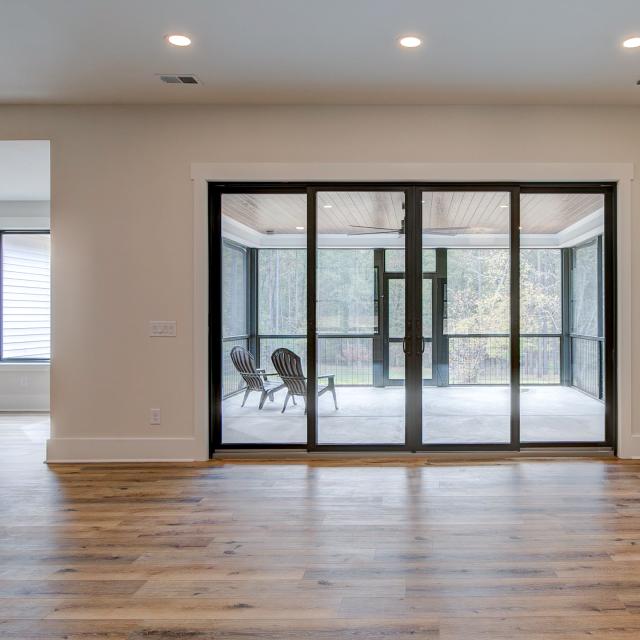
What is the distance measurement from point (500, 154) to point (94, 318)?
366 cm

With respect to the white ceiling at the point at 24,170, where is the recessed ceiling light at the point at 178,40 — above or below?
above

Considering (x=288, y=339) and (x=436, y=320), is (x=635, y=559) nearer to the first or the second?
(x=436, y=320)

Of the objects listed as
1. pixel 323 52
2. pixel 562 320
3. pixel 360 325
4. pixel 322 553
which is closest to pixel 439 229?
pixel 360 325

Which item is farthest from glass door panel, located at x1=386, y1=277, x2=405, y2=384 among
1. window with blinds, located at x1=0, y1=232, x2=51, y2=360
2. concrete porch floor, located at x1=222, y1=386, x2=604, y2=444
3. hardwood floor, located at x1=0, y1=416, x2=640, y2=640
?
window with blinds, located at x1=0, y1=232, x2=51, y2=360

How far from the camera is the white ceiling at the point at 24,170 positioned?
4.79m

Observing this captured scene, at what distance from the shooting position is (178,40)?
11.4 feet

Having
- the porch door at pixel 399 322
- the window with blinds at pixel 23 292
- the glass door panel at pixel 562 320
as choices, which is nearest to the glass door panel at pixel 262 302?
the porch door at pixel 399 322

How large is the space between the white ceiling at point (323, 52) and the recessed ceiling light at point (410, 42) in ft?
0.18

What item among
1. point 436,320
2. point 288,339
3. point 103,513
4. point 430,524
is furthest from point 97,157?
point 430,524

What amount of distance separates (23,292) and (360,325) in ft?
16.7

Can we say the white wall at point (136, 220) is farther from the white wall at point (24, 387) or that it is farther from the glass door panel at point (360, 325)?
the white wall at point (24, 387)

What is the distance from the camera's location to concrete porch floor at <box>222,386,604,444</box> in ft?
15.6

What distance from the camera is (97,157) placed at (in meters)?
4.59

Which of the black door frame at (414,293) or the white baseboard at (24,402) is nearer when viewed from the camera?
the black door frame at (414,293)
